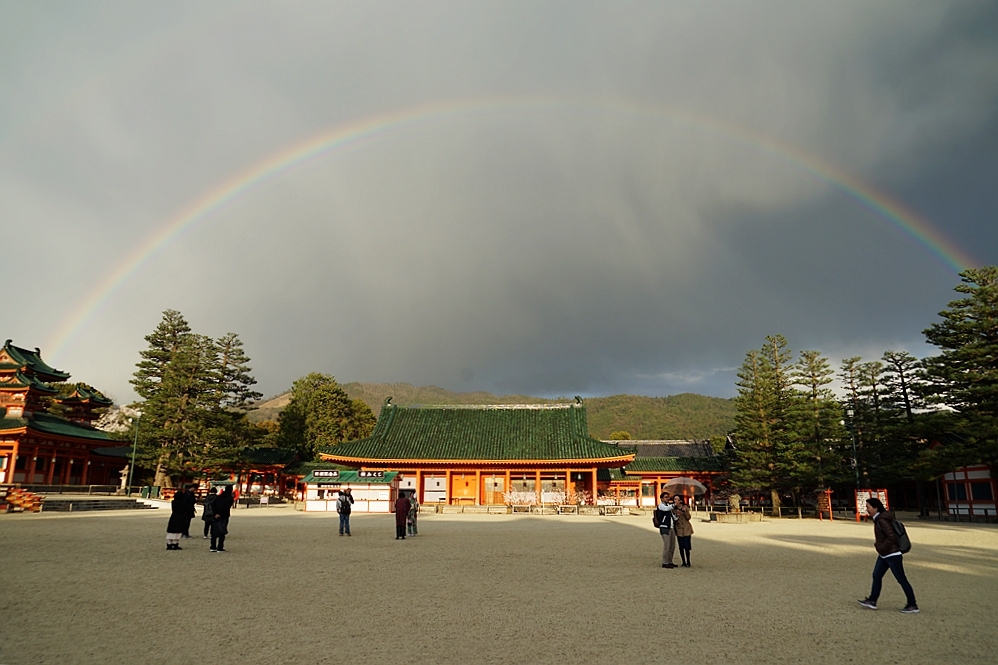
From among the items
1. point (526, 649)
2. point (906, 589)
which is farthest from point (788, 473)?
point (526, 649)

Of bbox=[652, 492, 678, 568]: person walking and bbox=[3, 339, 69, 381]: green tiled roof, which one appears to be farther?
bbox=[3, 339, 69, 381]: green tiled roof

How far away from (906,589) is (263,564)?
1130cm

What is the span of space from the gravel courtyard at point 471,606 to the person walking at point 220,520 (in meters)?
0.58

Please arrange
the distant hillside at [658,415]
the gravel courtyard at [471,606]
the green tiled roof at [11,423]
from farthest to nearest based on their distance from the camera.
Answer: the distant hillside at [658,415] < the green tiled roof at [11,423] < the gravel courtyard at [471,606]

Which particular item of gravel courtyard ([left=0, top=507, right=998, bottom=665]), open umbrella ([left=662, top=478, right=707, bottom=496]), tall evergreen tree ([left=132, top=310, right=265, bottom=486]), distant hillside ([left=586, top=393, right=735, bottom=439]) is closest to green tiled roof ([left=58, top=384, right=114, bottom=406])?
tall evergreen tree ([left=132, top=310, right=265, bottom=486])

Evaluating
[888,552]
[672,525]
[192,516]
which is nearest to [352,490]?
[192,516]

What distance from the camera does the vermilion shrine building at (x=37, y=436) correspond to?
42.1 m

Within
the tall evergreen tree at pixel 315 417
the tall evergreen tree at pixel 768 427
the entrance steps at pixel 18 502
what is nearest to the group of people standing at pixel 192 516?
the entrance steps at pixel 18 502

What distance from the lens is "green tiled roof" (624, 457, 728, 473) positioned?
149 feet

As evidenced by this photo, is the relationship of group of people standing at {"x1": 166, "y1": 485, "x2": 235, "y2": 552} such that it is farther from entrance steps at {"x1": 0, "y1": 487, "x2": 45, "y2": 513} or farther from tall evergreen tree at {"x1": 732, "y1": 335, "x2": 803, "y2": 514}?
tall evergreen tree at {"x1": 732, "y1": 335, "x2": 803, "y2": 514}

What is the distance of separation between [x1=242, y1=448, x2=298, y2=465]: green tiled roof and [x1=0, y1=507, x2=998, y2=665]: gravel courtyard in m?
33.6

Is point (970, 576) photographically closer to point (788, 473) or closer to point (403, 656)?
point (403, 656)

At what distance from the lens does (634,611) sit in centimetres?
799

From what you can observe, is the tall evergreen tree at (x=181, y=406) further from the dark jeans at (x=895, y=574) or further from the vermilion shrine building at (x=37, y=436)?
the dark jeans at (x=895, y=574)
